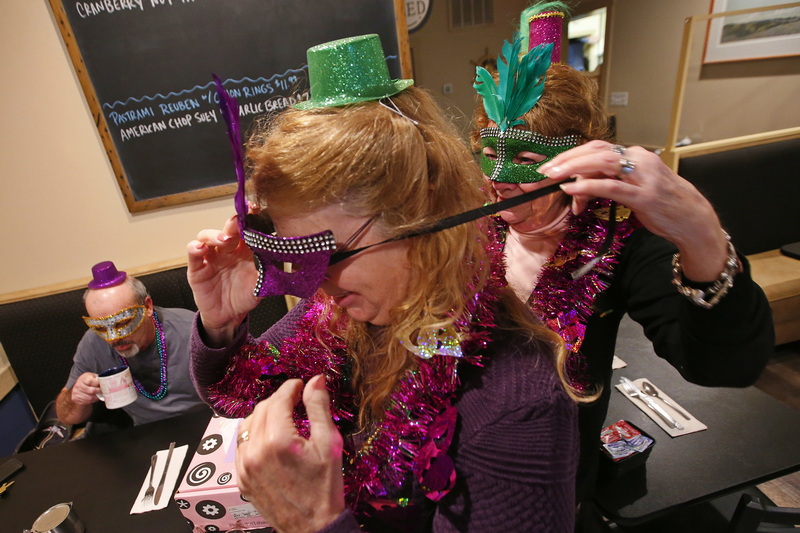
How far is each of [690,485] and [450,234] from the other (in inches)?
41.9

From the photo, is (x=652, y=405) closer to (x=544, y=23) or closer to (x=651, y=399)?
(x=651, y=399)

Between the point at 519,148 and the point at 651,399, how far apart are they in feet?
3.29

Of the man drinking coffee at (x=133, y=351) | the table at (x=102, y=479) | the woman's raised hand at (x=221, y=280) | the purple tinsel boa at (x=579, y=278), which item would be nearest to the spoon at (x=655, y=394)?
the purple tinsel boa at (x=579, y=278)

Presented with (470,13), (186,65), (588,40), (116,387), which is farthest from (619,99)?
(116,387)

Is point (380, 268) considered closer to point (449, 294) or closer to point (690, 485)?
point (449, 294)

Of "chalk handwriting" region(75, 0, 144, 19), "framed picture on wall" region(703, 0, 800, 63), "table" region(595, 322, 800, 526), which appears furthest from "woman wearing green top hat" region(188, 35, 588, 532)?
"framed picture on wall" region(703, 0, 800, 63)

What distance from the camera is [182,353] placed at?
185 cm

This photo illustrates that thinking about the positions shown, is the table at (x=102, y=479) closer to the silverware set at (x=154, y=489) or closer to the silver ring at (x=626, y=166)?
the silverware set at (x=154, y=489)

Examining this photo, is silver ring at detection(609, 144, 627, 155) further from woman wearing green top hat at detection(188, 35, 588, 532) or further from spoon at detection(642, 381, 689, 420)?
spoon at detection(642, 381, 689, 420)

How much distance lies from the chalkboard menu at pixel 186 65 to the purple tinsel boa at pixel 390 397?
1.51 meters

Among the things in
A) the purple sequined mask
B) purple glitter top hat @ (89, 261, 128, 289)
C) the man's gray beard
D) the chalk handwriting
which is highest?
the chalk handwriting

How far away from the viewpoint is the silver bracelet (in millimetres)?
787

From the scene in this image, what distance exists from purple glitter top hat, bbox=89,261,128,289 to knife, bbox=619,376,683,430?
77.2 inches

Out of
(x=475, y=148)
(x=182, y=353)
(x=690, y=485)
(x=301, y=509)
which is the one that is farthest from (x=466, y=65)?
(x=301, y=509)
